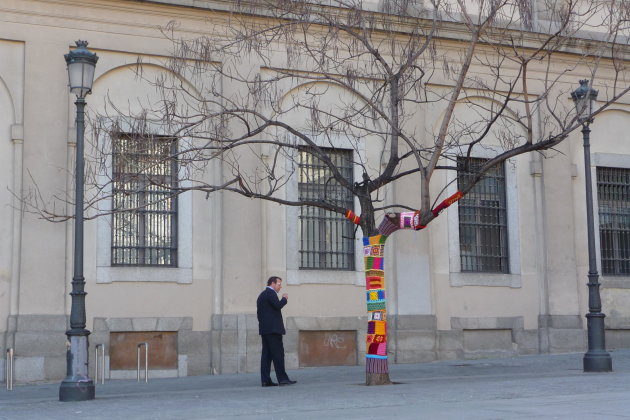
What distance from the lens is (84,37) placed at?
19.1 meters

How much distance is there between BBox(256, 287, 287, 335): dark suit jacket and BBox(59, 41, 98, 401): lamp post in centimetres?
293

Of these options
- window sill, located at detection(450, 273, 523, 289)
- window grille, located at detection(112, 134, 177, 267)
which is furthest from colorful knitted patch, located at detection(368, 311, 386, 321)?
window sill, located at detection(450, 273, 523, 289)

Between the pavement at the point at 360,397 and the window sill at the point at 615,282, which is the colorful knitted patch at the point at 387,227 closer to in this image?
the pavement at the point at 360,397

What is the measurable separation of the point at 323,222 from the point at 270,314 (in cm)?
522

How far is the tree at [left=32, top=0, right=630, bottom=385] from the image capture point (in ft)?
52.1

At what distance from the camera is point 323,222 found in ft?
69.0

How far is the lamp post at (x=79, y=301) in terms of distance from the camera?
46.1 feet

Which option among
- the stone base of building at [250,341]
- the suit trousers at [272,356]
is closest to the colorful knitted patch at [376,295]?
the suit trousers at [272,356]

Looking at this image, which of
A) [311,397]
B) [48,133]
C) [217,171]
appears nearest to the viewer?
[311,397]

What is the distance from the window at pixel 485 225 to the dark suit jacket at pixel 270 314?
7.07 metres

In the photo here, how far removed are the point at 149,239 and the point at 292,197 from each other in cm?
298

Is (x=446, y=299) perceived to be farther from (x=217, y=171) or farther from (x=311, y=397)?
(x=311, y=397)

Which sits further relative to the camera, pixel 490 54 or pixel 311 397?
pixel 490 54

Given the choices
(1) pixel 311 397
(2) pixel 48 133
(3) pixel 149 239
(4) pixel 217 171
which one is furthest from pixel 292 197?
(1) pixel 311 397
